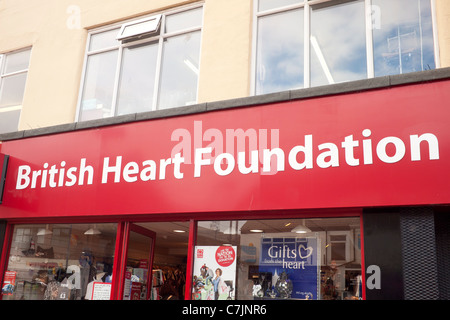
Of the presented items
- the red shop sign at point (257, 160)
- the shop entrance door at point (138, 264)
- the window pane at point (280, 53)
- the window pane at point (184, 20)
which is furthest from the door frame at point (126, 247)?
the window pane at point (184, 20)

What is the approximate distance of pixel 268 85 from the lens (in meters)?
7.10

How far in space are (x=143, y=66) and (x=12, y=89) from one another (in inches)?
131

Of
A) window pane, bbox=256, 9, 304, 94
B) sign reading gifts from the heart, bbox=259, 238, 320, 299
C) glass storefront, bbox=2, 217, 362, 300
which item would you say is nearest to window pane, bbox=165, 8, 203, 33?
window pane, bbox=256, 9, 304, 94

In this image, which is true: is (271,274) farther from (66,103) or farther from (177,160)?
(66,103)

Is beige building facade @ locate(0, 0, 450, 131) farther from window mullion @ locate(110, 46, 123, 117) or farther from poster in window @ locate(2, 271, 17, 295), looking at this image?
poster in window @ locate(2, 271, 17, 295)

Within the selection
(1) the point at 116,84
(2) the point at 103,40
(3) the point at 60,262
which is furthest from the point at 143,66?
(3) the point at 60,262

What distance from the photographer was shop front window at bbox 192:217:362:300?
5.76 meters

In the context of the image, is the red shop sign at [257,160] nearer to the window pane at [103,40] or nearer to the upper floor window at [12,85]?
the upper floor window at [12,85]

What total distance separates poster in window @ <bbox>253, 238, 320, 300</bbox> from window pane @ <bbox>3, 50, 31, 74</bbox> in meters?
6.58

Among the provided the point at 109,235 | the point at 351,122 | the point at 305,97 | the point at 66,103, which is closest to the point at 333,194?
the point at 351,122

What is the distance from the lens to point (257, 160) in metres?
6.16

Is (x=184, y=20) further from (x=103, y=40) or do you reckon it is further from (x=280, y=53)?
(x=280, y=53)
